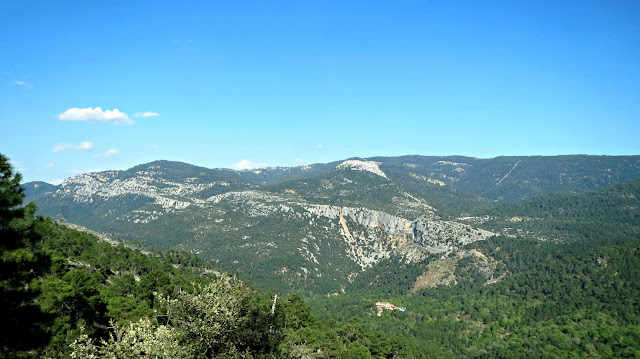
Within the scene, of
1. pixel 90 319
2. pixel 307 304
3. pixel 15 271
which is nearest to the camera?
pixel 15 271

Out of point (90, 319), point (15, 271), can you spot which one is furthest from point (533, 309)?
point (15, 271)

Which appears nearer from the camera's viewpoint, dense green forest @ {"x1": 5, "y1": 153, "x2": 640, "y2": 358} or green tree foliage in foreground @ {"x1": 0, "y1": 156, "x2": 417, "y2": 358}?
green tree foliage in foreground @ {"x1": 0, "y1": 156, "x2": 417, "y2": 358}

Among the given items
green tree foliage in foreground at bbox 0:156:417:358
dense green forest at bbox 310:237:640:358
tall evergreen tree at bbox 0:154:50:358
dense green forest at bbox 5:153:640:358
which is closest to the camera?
green tree foliage in foreground at bbox 0:156:417:358

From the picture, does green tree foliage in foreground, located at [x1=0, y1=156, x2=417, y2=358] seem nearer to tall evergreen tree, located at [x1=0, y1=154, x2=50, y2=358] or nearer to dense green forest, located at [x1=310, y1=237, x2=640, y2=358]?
tall evergreen tree, located at [x1=0, y1=154, x2=50, y2=358]

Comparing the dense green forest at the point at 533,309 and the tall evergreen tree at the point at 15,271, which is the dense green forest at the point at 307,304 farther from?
the dense green forest at the point at 533,309

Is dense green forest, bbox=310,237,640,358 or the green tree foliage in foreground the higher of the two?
the green tree foliage in foreground

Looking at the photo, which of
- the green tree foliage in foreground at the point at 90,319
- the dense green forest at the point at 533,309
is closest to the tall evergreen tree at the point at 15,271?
the green tree foliage in foreground at the point at 90,319

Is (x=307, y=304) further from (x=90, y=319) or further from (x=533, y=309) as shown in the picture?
(x=90, y=319)

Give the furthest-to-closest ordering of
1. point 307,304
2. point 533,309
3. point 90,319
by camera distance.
Answer: point 307,304, point 533,309, point 90,319

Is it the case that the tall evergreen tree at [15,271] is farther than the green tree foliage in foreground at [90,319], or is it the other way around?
the tall evergreen tree at [15,271]

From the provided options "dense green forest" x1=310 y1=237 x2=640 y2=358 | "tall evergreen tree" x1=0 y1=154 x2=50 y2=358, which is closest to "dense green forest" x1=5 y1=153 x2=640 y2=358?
"tall evergreen tree" x1=0 y1=154 x2=50 y2=358

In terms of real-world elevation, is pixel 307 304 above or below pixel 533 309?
below

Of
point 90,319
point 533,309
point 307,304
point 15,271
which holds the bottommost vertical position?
point 307,304

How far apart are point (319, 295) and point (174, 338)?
140 metres
